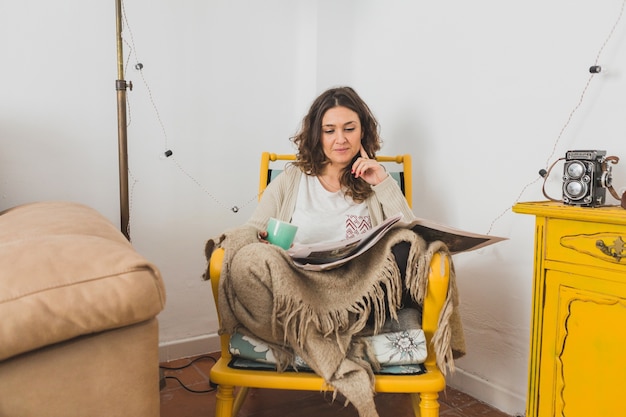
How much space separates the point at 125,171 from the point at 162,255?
0.43m

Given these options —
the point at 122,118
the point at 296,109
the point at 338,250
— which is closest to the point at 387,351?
the point at 338,250

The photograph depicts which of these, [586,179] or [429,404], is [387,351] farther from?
[586,179]

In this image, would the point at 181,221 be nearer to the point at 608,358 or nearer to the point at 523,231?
the point at 523,231

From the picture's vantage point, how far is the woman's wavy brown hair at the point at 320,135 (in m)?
1.58

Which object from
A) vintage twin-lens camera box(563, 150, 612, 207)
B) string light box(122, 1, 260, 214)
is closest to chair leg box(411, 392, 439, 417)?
vintage twin-lens camera box(563, 150, 612, 207)

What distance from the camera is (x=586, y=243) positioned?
3.33 feet

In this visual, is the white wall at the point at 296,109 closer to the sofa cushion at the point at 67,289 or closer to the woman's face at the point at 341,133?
the woman's face at the point at 341,133

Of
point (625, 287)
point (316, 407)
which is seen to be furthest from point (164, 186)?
point (625, 287)

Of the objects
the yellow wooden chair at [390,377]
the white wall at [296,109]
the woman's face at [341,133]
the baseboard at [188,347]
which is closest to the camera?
the yellow wooden chair at [390,377]

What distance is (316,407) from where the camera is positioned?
152 centimetres

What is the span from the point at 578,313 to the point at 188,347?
1.33 metres

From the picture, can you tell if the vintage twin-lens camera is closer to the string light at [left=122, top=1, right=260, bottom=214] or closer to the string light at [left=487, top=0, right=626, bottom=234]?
the string light at [left=487, top=0, right=626, bottom=234]

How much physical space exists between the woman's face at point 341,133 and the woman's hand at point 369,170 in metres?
0.05

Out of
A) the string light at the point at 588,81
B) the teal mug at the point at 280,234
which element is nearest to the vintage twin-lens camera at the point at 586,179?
the string light at the point at 588,81
